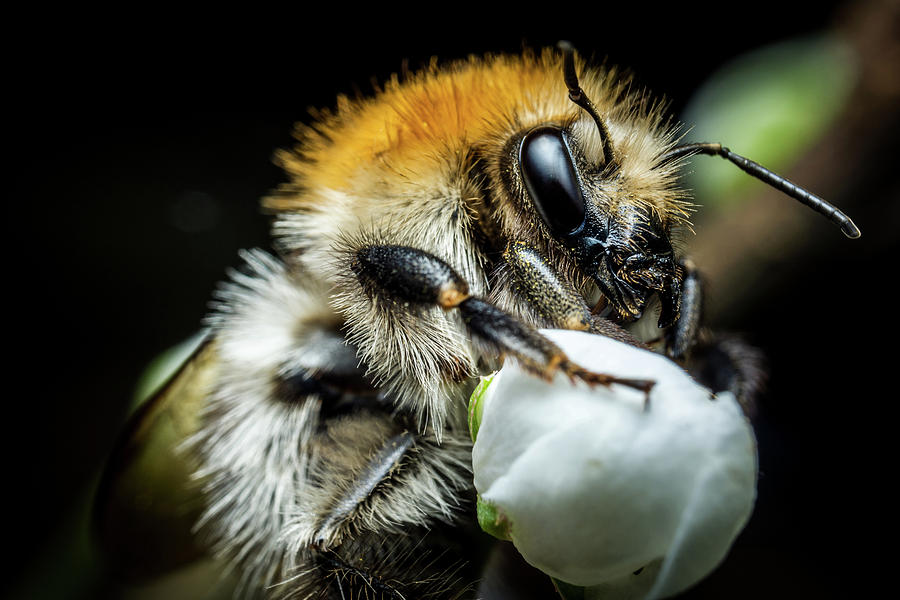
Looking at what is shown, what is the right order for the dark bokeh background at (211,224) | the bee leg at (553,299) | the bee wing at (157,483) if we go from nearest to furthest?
1. the bee leg at (553,299)
2. the bee wing at (157,483)
3. the dark bokeh background at (211,224)

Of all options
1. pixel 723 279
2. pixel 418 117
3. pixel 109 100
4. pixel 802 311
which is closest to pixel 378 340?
pixel 418 117

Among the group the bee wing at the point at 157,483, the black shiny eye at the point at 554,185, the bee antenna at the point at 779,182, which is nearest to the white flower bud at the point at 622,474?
the black shiny eye at the point at 554,185

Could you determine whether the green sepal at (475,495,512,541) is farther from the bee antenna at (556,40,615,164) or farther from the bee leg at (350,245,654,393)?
the bee antenna at (556,40,615,164)

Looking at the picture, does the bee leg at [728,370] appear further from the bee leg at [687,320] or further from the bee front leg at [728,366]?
the bee leg at [687,320]

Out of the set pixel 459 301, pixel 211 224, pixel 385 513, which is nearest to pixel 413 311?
pixel 459 301

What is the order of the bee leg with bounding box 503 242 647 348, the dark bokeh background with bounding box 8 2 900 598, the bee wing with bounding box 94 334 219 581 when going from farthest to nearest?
the dark bokeh background with bounding box 8 2 900 598
the bee wing with bounding box 94 334 219 581
the bee leg with bounding box 503 242 647 348

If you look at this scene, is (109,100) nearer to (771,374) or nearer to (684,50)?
(684,50)

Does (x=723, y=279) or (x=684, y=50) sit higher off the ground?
(x=684, y=50)

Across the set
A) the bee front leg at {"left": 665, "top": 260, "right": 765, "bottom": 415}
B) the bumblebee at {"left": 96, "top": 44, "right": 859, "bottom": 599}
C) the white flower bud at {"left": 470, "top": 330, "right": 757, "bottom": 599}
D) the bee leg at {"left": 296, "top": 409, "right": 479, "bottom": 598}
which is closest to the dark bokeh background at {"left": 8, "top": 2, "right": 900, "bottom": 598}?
the bee front leg at {"left": 665, "top": 260, "right": 765, "bottom": 415}
